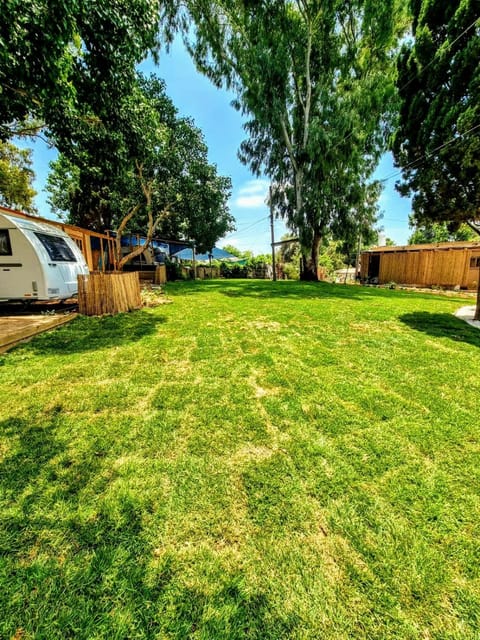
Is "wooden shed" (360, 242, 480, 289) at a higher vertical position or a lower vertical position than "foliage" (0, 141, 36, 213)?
lower

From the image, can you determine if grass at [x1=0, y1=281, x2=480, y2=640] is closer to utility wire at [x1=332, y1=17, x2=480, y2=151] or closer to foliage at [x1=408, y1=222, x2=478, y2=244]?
utility wire at [x1=332, y1=17, x2=480, y2=151]

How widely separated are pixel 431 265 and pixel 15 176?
2686cm

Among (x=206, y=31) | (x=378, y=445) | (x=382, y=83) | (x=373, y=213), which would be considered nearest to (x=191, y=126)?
(x=206, y=31)

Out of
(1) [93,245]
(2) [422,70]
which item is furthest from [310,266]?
(1) [93,245]

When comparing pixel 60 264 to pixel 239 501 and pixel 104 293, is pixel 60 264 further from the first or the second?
pixel 239 501

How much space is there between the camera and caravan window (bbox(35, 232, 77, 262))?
19.7ft

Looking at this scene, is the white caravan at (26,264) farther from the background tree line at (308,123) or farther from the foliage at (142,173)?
the foliage at (142,173)

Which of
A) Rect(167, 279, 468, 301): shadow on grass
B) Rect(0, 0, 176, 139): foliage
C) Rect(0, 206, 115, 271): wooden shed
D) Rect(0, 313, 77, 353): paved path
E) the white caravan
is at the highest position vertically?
Rect(0, 0, 176, 139): foliage

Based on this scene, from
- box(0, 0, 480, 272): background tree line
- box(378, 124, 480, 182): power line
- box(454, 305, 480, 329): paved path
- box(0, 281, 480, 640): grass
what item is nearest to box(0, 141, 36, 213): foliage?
box(0, 0, 480, 272): background tree line

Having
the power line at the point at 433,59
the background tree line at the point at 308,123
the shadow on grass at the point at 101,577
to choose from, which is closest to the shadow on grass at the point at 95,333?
the shadow on grass at the point at 101,577

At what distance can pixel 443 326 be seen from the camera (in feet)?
18.5

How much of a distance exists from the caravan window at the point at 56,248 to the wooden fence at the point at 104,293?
778 mm

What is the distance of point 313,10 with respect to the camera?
41.6 feet

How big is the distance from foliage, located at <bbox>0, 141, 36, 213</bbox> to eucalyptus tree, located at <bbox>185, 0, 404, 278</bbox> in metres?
12.9
